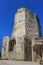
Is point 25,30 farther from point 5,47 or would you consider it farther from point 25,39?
point 5,47

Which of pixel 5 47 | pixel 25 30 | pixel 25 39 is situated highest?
pixel 25 30

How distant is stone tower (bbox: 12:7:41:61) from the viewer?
37.2 meters

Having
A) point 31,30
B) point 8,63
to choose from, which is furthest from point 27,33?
point 8,63

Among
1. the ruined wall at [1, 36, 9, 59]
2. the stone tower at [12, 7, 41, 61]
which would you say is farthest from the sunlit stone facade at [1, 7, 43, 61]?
the ruined wall at [1, 36, 9, 59]

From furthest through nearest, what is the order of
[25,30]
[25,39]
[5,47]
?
[25,30] < [5,47] < [25,39]

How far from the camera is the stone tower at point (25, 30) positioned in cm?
3719

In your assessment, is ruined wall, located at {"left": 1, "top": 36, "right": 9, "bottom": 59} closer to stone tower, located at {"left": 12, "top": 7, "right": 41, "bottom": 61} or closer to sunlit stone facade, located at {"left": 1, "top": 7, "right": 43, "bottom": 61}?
sunlit stone facade, located at {"left": 1, "top": 7, "right": 43, "bottom": 61}

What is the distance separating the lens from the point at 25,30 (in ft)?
134

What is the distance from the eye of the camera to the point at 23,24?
136 feet

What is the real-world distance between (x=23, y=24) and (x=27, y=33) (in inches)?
94.4

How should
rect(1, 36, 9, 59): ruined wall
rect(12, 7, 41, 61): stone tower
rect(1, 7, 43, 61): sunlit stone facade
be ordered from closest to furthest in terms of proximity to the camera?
rect(1, 7, 43, 61): sunlit stone facade < rect(12, 7, 41, 61): stone tower < rect(1, 36, 9, 59): ruined wall

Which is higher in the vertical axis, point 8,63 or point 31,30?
point 31,30

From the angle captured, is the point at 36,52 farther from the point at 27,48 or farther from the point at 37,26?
the point at 37,26

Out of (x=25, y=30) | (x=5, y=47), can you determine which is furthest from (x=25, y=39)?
(x=5, y=47)
